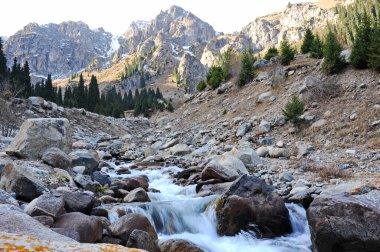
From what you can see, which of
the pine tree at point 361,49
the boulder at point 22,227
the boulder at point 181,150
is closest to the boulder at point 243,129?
the boulder at point 181,150

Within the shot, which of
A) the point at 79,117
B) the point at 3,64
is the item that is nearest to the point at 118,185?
the point at 79,117

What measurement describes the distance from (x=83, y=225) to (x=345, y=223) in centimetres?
663

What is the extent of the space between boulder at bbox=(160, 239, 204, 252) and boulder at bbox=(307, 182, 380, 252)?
329cm

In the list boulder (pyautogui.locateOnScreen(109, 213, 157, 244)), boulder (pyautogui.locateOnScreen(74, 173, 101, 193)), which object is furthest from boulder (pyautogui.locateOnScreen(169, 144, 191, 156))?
boulder (pyautogui.locateOnScreen(109, 213, 157, 244))

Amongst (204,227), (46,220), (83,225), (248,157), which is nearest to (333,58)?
(248,157)

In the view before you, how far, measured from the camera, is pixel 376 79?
20641 millimetres

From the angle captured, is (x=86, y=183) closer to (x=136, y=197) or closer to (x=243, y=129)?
(x=136, y=197)

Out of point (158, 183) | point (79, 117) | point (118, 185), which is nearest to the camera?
point (118, 185)

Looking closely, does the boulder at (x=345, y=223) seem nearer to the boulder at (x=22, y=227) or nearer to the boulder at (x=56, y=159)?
the boulder at (x=22, y=227)

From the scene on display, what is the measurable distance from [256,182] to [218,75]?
3307 cm

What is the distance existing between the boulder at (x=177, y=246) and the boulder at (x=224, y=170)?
7.03 meters

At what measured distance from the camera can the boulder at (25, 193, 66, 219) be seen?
798 cm

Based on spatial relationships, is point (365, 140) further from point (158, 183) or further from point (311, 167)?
point (158, 183)

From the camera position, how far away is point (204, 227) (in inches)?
439
